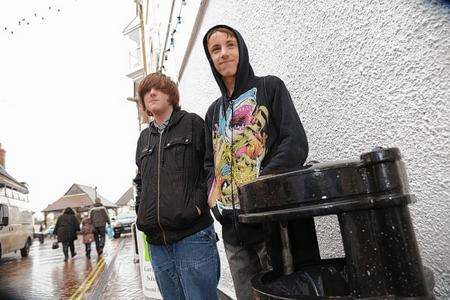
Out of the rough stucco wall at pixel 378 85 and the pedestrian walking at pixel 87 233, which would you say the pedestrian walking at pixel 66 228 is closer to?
the pedestrian walking at pixel 87 233

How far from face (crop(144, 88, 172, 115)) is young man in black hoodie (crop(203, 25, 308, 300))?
54cm

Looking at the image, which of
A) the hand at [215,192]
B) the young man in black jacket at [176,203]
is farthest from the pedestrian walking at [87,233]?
the hand at [215,192]

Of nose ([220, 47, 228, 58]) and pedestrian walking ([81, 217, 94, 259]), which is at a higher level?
nose ([220, 47, 228, 58])

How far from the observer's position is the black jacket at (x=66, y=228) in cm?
1234

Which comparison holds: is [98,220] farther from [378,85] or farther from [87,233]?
[378,85]

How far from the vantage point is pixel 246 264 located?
166 centimetres

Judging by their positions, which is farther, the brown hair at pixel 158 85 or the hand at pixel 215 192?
the brown hair at pixel 158 85

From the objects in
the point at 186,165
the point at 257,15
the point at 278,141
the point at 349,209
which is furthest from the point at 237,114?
the point at 257,15

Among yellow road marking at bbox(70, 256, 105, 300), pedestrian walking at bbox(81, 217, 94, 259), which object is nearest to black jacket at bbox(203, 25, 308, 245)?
yellow road marking at bbox(70, 256, 105, 300)

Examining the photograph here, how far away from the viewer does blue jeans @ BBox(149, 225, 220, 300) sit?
6.61ft

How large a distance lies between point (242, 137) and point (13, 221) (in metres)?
16.3

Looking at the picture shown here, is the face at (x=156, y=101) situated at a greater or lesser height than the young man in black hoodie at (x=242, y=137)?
greater

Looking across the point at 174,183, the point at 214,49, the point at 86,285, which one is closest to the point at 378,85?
the point at 214,49

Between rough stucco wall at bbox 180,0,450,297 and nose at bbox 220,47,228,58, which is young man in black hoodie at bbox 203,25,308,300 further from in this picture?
rough stucco wall at bbox 180,0,450,297
